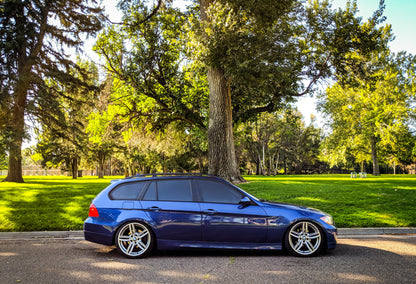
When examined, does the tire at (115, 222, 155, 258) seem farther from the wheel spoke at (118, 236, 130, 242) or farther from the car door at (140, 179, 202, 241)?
the car door at (140, 179, 202, 241)

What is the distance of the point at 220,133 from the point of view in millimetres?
15227

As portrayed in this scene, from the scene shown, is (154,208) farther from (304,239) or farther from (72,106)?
(72,106)

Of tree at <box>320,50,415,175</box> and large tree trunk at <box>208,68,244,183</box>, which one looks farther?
tree at <box>320,50,415,175</box>

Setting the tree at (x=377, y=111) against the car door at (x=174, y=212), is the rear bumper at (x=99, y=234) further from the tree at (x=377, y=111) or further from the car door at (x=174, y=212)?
the tree at (x=377, y=111)

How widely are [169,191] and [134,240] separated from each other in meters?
1.07

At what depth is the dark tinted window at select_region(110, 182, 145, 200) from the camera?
6.11m

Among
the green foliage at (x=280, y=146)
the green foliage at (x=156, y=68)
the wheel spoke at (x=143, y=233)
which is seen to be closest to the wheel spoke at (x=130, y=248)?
the wheel spoke at (x=143, y=233)

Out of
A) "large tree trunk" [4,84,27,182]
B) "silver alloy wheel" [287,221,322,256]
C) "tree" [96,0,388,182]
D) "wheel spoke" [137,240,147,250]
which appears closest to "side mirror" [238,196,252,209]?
"silver alloy wheel" [287,221,322,256]

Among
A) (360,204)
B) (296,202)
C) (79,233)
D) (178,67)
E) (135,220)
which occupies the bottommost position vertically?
(79,233)

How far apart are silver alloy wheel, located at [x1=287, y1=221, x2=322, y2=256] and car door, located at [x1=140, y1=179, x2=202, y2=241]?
1.68 metres

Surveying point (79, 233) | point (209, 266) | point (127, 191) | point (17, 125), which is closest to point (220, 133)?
point (79, 233)

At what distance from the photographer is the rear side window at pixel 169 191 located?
19.8 ft

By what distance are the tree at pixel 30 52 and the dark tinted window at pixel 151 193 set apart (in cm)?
1525

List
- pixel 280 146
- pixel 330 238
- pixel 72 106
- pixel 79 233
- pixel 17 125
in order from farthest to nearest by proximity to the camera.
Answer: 1. pixel 280 146
2. pixel 72 106
3. pixel 17 125
4. pixel 79 233
5. pixel 330 238
